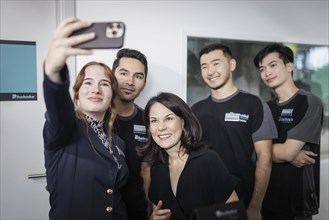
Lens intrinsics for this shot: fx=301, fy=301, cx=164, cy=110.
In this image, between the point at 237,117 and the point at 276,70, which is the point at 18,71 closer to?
the point at 237,117

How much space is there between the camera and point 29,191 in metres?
1.96

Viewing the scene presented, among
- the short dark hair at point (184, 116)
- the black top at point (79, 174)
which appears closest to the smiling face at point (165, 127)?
the short dark hair at point (184, 116)

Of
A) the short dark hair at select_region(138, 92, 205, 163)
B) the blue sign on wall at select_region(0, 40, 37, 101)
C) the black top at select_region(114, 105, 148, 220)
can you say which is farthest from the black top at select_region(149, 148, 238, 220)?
the blue sign on wall at select_region(0, 40, 37, 101)

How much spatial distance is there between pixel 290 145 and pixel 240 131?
1.25ft

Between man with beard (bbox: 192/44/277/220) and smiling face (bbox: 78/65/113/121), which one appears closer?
smiling face (bbox: 78/65/113/121)

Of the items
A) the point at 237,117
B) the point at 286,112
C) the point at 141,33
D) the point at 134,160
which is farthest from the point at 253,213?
the point at 141,33

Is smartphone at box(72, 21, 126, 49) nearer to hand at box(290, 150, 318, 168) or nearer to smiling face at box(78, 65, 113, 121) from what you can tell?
smiling face at box(78, 65, 113, 121)

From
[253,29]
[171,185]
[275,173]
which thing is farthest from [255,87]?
[171,185]

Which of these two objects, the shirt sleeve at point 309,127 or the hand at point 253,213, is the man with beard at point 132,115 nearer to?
the hand at point 253,213

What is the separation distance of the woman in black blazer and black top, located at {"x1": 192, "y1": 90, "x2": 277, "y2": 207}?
753mm

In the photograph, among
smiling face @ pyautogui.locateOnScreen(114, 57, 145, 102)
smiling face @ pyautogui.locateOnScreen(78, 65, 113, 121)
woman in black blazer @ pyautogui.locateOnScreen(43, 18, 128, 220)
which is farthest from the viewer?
smiling face @ pyautogui.locateOnScreen(114, 57, 145, 102)

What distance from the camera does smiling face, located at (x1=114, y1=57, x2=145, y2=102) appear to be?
181 centimetres

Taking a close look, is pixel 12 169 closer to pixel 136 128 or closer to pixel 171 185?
pixel 136 128

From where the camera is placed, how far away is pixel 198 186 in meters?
1.42
